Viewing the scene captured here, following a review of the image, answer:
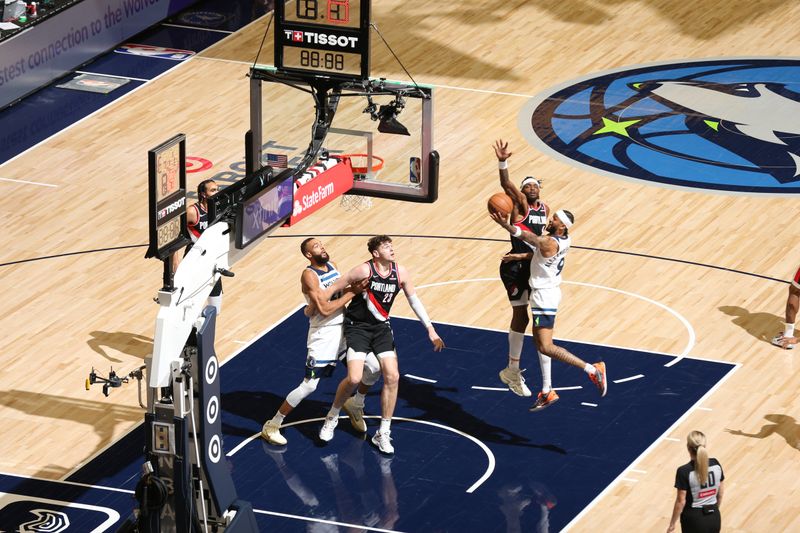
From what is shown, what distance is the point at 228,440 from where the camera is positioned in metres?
16.6

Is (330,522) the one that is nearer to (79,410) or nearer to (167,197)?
(79,410)

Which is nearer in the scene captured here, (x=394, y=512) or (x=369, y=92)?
(x=394, y=512)

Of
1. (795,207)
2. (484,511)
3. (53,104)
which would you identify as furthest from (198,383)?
(53,104)

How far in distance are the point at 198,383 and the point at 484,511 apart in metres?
3.27

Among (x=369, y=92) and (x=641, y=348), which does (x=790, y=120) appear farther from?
(x=369, y=92)

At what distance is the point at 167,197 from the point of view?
1282 centimetres

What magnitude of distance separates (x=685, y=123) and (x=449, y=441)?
10.1 metres

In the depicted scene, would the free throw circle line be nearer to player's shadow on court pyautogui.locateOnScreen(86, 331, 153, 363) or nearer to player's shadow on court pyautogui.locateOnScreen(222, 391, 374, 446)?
player's shadow on court pyautogui.locateOnScreen(222, 391, 374, 446)

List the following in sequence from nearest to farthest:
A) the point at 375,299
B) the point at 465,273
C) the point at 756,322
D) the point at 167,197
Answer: the point at 167,197 → the point at 375,299 → the point at 756,322 → the point at 465,273

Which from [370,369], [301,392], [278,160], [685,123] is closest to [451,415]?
[370,369]

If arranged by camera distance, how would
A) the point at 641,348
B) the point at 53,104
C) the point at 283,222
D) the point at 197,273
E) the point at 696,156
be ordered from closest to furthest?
1. the point at 197,273
2. the point at 283,222
3. the point at 641,348
4. the point at 696,156
5. the point at 53,104

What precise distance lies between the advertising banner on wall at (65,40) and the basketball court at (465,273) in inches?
12.3

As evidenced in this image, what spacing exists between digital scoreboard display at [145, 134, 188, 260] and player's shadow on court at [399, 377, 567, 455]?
15.2 ft

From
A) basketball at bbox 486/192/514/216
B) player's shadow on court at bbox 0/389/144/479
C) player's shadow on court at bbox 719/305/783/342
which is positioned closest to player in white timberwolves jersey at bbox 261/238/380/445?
basketball at bbox 486/192/514/216
